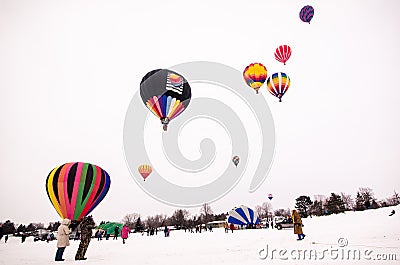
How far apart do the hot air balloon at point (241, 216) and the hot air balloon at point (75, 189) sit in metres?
34.9

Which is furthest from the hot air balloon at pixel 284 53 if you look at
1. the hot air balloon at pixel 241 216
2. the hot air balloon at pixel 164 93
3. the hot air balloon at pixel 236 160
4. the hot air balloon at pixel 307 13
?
the hot air balloon at pixel 241 216

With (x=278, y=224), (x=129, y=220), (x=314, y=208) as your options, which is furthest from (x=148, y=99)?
(x=129, y=220)

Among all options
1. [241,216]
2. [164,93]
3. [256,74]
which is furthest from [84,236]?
[241,216]

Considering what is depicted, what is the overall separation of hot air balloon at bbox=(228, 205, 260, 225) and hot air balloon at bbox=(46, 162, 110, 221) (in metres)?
34.9

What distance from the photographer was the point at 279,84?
77.5 feet

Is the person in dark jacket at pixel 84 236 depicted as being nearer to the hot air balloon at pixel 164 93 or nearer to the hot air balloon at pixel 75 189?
the hot air balloon at pixel 75 189

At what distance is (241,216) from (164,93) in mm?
33577

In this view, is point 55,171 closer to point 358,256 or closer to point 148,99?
point 148,99

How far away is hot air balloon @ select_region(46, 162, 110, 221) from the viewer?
1339 centimetres

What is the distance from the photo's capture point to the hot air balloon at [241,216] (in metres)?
46.6

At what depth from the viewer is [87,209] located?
13.9 m

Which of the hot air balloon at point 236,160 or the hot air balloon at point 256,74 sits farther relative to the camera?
the hot air balloon at point 236,160

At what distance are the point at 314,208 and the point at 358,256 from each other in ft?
229

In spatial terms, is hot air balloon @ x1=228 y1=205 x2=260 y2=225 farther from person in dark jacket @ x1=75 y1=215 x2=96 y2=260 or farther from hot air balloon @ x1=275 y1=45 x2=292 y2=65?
person in dark jacket @ x1=75 y1=215 x2=96 y2=260
